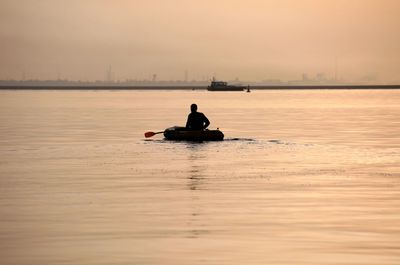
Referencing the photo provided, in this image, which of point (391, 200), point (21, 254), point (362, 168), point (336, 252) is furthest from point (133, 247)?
point (362, 168)

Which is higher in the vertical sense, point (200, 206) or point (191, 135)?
point (200, 206)

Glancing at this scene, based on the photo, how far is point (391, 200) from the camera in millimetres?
27922

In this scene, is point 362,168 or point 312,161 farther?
point 312,161

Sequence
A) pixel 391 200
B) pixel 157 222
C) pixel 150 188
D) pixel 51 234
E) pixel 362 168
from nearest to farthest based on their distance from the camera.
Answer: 1. pixel 51 234
2. pixel 157 222
3. pixel 391 200
4. pixel 150 188
5. pixel 362 168

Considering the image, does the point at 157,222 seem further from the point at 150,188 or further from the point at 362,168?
the point at 362,168

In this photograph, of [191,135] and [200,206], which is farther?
[191,135]

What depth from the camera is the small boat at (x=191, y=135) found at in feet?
170

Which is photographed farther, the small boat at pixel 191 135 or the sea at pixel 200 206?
the small boat at pixel 191 135

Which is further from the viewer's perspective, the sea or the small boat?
the small boat

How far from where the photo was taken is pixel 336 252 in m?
19.5

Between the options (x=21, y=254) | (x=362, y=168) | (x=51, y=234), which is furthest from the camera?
(x=362, y=168)

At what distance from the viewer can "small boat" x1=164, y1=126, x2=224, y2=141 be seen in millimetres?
51906

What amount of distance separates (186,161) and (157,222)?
733 inches

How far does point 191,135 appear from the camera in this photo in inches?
2045
